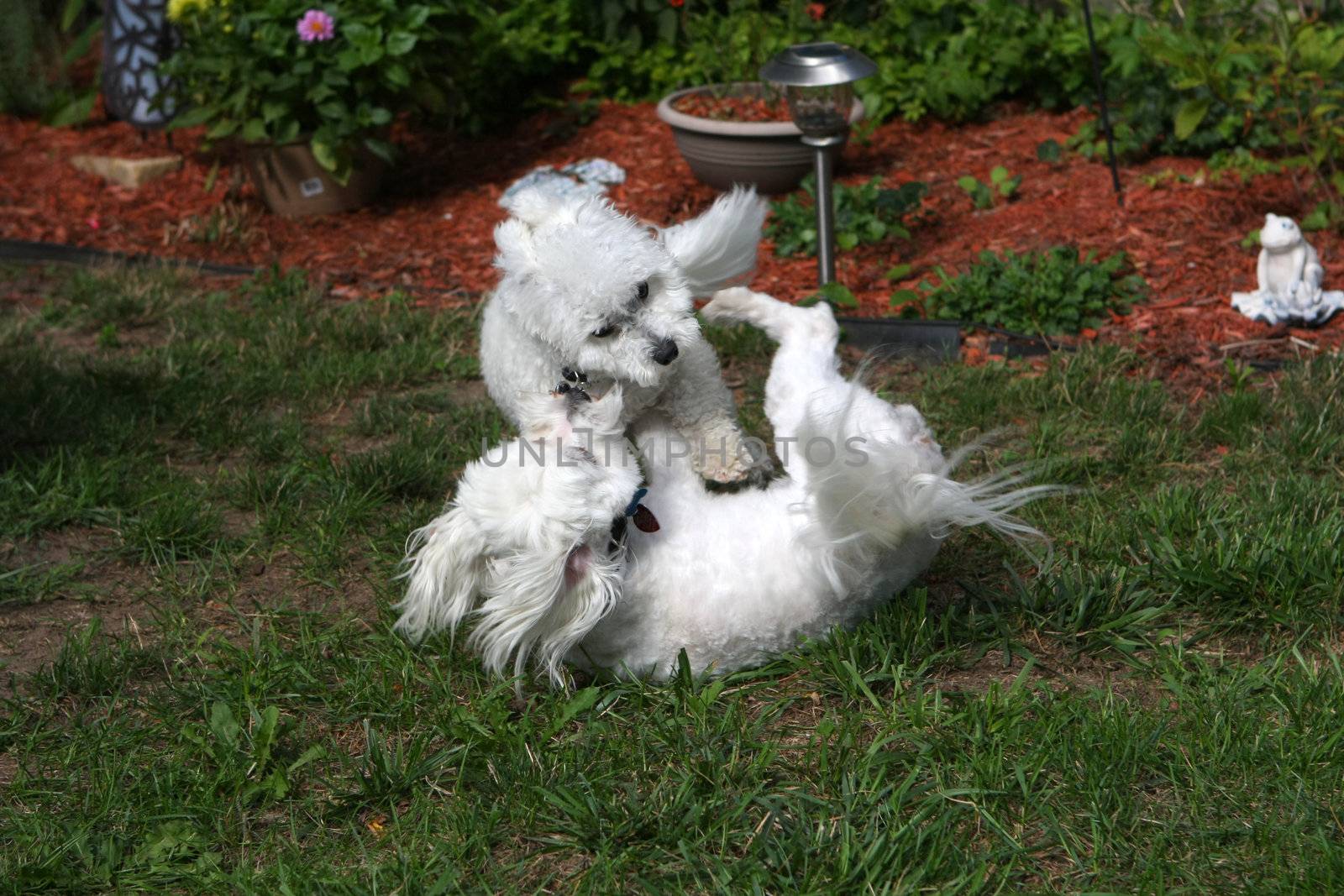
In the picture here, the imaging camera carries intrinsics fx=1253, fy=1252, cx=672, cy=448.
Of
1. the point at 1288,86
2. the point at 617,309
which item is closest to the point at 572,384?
the point at 617,309

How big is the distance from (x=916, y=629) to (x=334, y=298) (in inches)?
125

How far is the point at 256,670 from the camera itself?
272 cm

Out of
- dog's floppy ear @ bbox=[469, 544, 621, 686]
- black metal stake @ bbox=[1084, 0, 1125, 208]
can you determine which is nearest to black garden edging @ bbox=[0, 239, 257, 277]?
dog's floppy ear @ bbox=[469, 544, 621, 686]

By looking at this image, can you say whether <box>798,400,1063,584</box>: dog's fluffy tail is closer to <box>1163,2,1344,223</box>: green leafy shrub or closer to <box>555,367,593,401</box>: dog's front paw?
<box>555,367,593,401</box>: dog's front paw

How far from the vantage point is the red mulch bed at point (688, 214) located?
14.6ft

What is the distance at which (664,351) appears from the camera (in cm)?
231

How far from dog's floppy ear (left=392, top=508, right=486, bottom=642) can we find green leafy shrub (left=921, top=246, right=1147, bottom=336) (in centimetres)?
239

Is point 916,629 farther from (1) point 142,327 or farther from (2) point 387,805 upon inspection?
(1) point 142,327

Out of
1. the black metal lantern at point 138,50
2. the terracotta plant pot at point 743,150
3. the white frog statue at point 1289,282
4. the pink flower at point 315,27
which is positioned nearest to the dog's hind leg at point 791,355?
the white frog statue at point 1289,282

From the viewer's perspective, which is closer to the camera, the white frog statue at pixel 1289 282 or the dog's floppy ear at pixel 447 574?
the dog's floppy ear at pixel 447 574

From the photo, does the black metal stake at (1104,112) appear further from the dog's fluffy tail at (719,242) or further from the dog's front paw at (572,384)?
the dog's front paw at (572,384)

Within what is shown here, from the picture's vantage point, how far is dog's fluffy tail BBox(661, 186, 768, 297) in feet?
8.65

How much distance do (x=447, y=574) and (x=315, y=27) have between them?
3.70 m

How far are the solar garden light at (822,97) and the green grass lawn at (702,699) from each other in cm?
92
